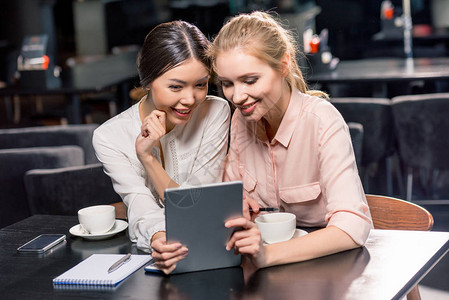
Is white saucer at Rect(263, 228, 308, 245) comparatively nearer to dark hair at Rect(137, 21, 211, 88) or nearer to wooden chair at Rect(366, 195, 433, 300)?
wooden chair at Rect(366, 195, 433, 300)

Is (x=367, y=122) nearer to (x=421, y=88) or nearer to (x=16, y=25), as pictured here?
(x=421, y=88)

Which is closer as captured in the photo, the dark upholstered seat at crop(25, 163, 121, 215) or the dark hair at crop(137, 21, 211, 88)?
the dark hair at crop(137, 21, 211, 88)

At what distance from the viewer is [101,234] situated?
1795mm

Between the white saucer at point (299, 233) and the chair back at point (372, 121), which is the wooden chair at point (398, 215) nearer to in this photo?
the white saucer at point (299, 233)

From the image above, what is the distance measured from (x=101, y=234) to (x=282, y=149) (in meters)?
0.58

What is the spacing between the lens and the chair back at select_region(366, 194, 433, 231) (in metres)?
1.96

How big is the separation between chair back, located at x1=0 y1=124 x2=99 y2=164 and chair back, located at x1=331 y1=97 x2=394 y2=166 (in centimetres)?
151

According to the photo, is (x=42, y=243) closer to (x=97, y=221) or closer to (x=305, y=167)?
(x=97, y=221)

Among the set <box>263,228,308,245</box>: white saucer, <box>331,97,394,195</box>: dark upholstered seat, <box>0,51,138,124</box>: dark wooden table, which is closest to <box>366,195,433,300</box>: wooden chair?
<box>263,228,308,245</box>: white saucer


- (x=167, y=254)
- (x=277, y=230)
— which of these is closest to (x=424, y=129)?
(x=277, y=230)

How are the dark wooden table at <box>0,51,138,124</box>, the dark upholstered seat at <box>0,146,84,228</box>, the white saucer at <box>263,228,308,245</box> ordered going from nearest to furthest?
the white saucer at <box>263,228,308,245</box>
the dark upholstered seat at <box>0,146,84,228</box>
the dark wooden table at <box>0,51,138,124</box>

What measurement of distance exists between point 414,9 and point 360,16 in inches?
24.5

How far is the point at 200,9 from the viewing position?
9633 millimetres

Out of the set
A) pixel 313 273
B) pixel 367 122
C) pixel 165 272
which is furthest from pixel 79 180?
pixel 367 122
